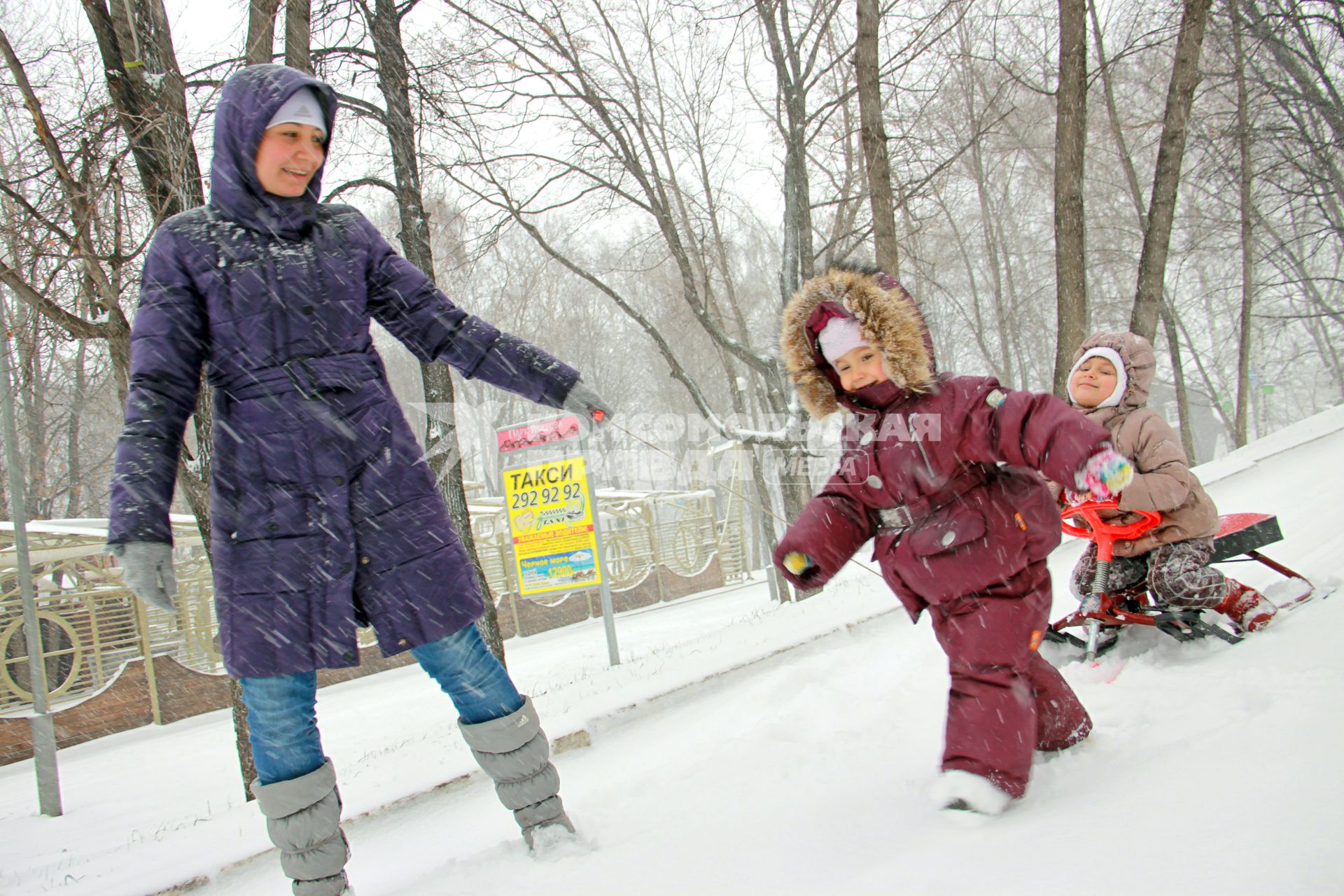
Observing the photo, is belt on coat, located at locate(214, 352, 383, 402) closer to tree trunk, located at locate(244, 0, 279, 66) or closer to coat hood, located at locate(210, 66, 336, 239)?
coat hood, located at locate(210, 66, 336, 239)

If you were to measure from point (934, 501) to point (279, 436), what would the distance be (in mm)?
1661

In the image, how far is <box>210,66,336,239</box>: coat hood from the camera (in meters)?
1.85

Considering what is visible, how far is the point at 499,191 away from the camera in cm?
1006

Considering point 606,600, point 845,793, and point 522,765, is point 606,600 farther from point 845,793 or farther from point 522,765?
point 522,765

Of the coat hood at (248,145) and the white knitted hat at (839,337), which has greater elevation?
the coat hood at (248,145)

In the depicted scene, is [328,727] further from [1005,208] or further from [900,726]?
[1005,208]

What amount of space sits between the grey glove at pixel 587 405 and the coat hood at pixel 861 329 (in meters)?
0.71

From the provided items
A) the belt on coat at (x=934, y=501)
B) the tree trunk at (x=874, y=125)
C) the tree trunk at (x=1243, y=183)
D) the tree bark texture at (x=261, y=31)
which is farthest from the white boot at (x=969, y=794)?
the tree trunk at (x=1243, y=183)

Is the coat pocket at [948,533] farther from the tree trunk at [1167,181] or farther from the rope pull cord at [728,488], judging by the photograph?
the tree trunk at [1167,181]

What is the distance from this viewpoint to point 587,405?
7.07ft

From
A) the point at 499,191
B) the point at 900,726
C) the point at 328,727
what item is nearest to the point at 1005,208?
the point at 499,191

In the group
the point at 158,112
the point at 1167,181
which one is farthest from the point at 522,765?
the point at 1167,181

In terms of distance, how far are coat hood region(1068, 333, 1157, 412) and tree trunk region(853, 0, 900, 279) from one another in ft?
16.8

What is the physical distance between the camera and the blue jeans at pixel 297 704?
176cm
